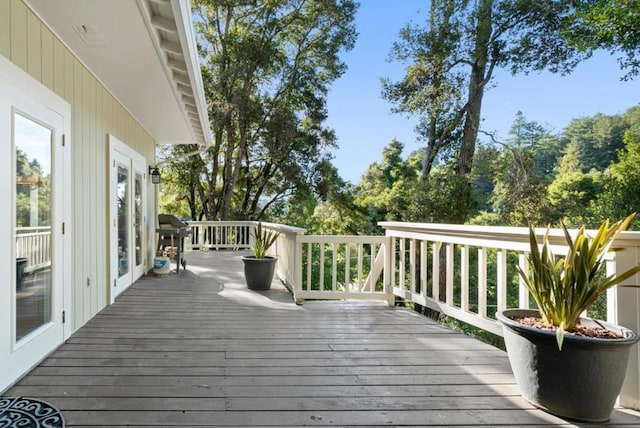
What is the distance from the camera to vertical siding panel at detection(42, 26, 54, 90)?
263cm

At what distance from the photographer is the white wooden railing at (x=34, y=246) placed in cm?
237

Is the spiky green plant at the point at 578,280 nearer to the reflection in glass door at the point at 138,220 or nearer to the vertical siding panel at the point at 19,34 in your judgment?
the vertical siding panel at the point at 19,34

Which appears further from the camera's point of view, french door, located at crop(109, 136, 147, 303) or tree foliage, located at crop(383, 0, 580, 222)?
tree foliage, located at crop(383, 0, 580, 222)

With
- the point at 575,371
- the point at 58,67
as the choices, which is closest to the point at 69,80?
the point at 58,67

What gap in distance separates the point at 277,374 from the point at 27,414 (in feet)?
4.34

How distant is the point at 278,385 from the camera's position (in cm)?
219

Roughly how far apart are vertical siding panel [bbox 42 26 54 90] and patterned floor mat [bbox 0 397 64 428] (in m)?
2.13

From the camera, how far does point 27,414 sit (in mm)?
1849

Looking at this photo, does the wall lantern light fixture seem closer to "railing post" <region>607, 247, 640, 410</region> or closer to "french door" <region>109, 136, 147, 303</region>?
"french door" <region>109, 136, 147, 303</region>

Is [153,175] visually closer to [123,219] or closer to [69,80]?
[123,219]

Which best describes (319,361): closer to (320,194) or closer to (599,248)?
(599,248)

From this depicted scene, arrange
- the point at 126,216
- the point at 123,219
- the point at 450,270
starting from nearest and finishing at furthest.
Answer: the point at 450,270 < the point at 123,219 < the point at 126,216

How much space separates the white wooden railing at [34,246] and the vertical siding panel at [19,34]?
42.6 inches

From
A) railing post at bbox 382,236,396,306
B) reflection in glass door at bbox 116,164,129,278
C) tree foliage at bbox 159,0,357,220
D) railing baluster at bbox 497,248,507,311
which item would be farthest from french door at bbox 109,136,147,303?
tree foliage at bbox 159,0,357,220
